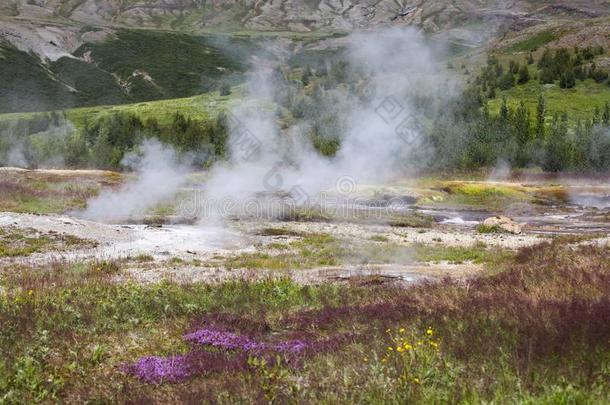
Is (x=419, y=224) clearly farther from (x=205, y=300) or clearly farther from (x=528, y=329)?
(x=528, y=329)

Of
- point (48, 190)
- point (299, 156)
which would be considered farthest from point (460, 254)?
point (299, 156)

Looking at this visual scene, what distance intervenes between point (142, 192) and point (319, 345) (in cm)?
4615

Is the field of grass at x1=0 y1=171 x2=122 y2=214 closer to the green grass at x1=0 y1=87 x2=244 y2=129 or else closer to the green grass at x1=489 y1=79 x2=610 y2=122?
the green grass at x1=0 y1=87 x2=244 y2=129

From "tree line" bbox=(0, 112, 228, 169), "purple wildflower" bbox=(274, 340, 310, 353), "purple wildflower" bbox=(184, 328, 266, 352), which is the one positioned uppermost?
"tree line" bbox=(0, 112, 228, 169)

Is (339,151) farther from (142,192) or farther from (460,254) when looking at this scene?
(460,254)

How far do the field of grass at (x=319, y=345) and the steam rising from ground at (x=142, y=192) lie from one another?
28.8 m

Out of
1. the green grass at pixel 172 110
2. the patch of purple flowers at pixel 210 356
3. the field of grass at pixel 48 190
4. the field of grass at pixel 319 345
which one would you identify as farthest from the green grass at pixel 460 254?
the green grass at pixel 172 110

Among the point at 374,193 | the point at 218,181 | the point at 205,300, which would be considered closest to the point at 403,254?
the point at 205,300

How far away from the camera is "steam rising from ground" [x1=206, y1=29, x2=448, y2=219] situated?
62969 mm

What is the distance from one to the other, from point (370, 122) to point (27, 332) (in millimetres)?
69779

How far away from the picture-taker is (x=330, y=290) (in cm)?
1652

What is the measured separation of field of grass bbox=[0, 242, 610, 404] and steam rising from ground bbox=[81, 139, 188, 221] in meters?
28.8

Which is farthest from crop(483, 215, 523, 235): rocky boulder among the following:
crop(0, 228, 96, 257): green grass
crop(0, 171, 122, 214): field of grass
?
crop(0, 171, 122, 214): field of grass

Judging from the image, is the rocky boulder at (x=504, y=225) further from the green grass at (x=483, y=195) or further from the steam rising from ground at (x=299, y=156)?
the steam rising from ground at (x=299, y=156)
